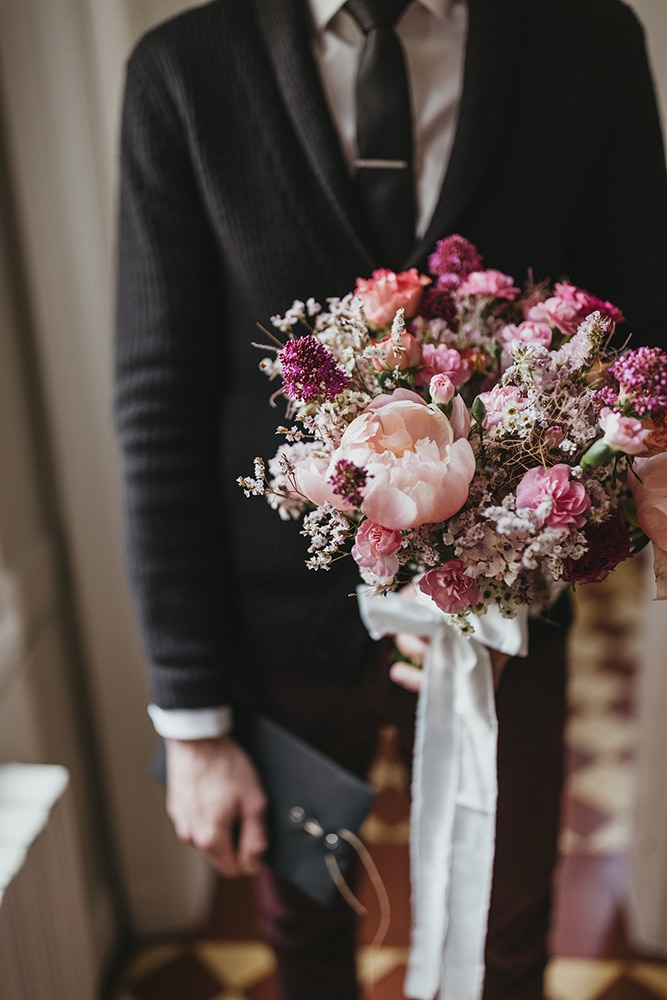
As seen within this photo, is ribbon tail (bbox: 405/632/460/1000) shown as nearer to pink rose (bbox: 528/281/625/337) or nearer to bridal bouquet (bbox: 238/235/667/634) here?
bridal bouquet (bbox: 238/235/667/634)

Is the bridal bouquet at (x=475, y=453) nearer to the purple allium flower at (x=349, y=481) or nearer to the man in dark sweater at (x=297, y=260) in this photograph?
the purple allium flower at (x=349, y=481)

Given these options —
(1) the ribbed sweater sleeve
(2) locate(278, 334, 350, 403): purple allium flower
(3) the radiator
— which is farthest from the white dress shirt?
(3) the radiator

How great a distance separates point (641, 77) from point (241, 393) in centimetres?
58

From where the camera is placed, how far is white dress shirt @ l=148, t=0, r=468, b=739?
3.11ft

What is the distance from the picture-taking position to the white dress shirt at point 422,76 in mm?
947

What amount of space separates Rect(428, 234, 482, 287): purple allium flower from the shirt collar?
0.33 m

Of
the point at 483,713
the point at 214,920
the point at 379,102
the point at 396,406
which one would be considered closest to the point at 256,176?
the point at 379,102

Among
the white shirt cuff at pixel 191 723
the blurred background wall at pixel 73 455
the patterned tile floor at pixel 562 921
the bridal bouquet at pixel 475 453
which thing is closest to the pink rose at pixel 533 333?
the bridal bouquet at pixel 475 453

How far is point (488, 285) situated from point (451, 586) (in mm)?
275

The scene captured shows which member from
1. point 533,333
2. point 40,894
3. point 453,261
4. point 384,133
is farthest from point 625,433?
point 40,894

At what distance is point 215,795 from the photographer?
3.50 ft

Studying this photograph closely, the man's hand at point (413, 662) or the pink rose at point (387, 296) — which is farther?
the man's hand at point (413, 662)

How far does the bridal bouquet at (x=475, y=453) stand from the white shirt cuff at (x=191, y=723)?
1.47 ft

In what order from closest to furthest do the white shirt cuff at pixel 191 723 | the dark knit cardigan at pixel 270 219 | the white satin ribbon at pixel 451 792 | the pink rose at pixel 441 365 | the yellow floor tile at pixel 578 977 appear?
the pink rose at pixel 441 365 → the white satin ribbon at pixel 451 792 → the dark knit cardigan at pixel 270 219 → the white shirt cuff at pixel 191 723 → the yellow floor tile at pixel 578 977
